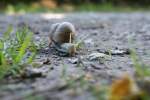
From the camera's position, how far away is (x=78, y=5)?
12398 millimetres

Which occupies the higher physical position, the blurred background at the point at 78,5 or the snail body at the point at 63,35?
the blurred background at the point at 78,5

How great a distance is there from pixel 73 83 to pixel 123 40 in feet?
7.16

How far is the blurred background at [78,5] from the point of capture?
36.7 feet

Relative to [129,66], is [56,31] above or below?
above

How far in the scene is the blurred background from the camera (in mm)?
11188

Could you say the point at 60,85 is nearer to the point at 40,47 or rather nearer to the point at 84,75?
the point at 84,75

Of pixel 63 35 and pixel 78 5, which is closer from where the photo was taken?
pixel 63 35

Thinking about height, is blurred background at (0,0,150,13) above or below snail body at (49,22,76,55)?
above

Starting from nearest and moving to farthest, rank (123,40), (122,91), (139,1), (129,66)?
(122,91), (129,66), (123,40), (139,1)

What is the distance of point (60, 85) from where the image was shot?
1.70 metres

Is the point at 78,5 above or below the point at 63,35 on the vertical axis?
above

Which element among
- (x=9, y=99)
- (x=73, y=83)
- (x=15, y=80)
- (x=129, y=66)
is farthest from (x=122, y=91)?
(x=129, y=66)

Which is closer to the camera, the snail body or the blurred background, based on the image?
the snail body

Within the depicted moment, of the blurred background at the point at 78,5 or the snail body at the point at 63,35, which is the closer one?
the snail body at the point at 63,35
